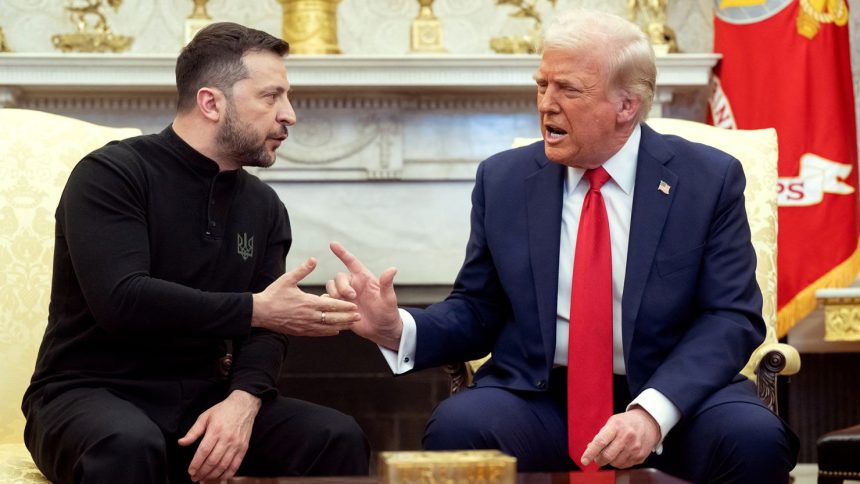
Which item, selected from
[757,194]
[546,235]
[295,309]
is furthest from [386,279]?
[757,194]

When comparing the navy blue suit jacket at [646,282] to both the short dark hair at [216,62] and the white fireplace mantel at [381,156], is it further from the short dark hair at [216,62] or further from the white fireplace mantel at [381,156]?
the white fireplace mantel at [381,156]

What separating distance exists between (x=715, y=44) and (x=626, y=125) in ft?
6.47

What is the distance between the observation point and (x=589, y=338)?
8.08 ft

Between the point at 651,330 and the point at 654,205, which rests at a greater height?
the point at 654,205

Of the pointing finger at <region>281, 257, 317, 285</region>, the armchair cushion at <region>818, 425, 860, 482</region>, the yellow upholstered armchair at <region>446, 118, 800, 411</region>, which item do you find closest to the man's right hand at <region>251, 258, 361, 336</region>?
the pointing finger at <region>281, 257, 317, 285</region>

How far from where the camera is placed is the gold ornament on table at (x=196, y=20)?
4.45 meters

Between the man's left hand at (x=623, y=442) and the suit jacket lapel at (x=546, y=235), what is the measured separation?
348 mm

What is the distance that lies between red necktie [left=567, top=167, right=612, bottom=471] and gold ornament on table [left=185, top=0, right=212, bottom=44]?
2.39m

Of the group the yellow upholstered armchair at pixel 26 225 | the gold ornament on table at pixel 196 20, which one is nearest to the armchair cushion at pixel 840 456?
the yellow upholstered armchair at pixel 26 225

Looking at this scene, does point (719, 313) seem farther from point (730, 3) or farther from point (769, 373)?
point (730, 3)

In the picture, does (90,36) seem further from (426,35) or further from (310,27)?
(426,35)

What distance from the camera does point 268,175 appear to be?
4.55 metres

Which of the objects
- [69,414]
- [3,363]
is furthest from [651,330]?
[3,363]

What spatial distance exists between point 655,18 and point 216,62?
2.29m
